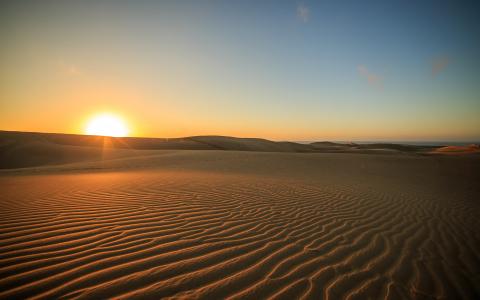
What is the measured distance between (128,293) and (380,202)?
6.59m

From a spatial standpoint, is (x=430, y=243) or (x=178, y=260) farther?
(x=430, y=243)

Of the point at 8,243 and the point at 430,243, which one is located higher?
the point at 8,243

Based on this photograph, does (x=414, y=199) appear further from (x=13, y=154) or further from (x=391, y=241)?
(x=13, y=154)

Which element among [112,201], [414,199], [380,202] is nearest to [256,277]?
[112,201]

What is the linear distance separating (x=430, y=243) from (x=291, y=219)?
225cm

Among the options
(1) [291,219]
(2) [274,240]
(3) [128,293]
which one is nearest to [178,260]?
(3) [128,293]

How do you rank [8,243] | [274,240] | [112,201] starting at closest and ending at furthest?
[8,243] < [274,240] < [112,201]

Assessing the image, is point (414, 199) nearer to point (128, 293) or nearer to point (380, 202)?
point (380, 202)

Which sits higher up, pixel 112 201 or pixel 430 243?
pixel 112 201

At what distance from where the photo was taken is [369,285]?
2.49m

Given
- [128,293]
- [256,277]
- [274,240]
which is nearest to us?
[128,293]

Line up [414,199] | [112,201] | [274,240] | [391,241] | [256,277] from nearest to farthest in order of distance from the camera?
[256,277] < [274,240] < [391,241] < [112,201] < [414,199]

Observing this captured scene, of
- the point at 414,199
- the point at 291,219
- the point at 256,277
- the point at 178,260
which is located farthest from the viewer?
the point at 414,199

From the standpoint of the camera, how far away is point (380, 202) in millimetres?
6453
